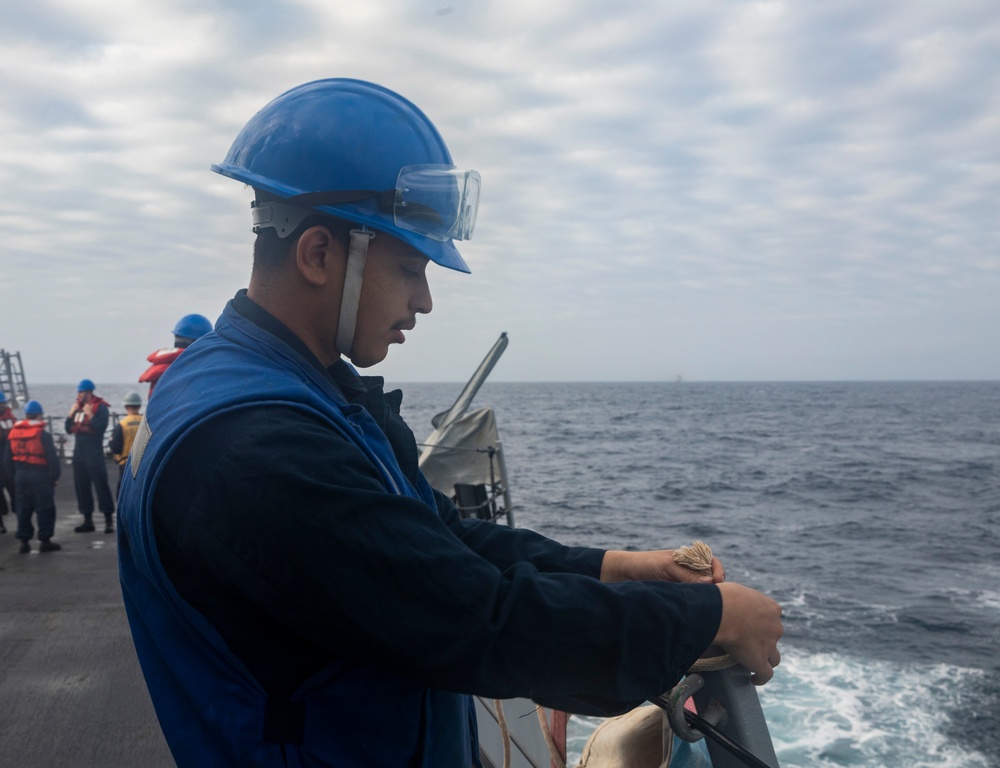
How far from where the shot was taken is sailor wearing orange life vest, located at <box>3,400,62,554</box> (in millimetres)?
9906

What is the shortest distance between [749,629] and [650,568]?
397 mm

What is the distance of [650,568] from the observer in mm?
1719

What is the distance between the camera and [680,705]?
1.46 m

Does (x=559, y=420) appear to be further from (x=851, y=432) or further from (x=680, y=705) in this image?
(x=680, y=705)

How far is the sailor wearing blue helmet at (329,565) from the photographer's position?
1.13m

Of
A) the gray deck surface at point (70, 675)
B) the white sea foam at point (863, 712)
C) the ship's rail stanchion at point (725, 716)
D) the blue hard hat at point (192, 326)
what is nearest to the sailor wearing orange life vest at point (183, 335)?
the blue hard hat at point (192, 326)

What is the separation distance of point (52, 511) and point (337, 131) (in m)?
10.1

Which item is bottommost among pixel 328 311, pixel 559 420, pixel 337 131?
pixel 559 420

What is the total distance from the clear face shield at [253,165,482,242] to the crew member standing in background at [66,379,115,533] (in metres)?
11.1

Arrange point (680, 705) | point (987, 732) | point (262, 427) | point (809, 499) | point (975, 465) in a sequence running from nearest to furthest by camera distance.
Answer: point (262, 427) → point (680, 705) → point (987, 732) → point (809, 499) → point (975, 465)

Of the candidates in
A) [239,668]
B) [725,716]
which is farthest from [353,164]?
[725,716]

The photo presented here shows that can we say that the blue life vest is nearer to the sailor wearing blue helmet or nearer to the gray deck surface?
the sailor wearing blue helmet

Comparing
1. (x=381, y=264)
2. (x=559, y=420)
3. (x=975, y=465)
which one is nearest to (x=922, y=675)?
(x=381, y=264)

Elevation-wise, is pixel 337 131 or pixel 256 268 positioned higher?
pixel 337 131
